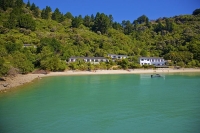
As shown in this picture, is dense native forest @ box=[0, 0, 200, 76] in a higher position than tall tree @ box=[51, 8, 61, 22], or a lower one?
lower

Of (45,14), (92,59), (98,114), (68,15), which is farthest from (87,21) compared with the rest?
(98,114)

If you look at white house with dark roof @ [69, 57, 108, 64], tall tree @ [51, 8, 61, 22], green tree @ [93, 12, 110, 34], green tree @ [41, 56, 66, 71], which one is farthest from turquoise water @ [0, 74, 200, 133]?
tall tree @ [51, 8, 61, 22]

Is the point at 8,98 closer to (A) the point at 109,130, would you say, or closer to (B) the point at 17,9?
(A) the point at 109,130

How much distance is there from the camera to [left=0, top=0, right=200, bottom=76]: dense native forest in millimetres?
45969

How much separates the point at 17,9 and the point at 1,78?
49894 millimetres

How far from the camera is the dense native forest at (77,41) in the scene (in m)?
46.0

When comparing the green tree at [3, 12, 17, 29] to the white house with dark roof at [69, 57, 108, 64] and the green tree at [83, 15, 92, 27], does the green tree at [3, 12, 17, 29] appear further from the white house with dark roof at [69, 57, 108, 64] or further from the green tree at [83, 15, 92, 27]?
the green tree at [83, 15, 92, 27]

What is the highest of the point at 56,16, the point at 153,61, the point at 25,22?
the point at 56,16

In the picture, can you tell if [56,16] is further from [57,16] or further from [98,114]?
[98,114]

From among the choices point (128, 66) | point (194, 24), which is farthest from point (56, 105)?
point (194, 24)

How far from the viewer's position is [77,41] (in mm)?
64875

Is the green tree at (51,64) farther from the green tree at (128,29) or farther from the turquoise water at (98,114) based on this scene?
the green tree at (128,29)

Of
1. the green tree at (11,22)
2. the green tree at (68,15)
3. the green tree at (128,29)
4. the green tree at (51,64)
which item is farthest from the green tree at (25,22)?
the green tree at (128,29)

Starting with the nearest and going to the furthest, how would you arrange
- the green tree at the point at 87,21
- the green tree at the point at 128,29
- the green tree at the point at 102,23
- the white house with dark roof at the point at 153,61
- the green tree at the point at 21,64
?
the green tree at the point at 21,64, the white house with dark roof at the point at 153,61, the green tree at the point at 102,23, the green tree at the point at 87,21, the green tree at the point at 128,29
